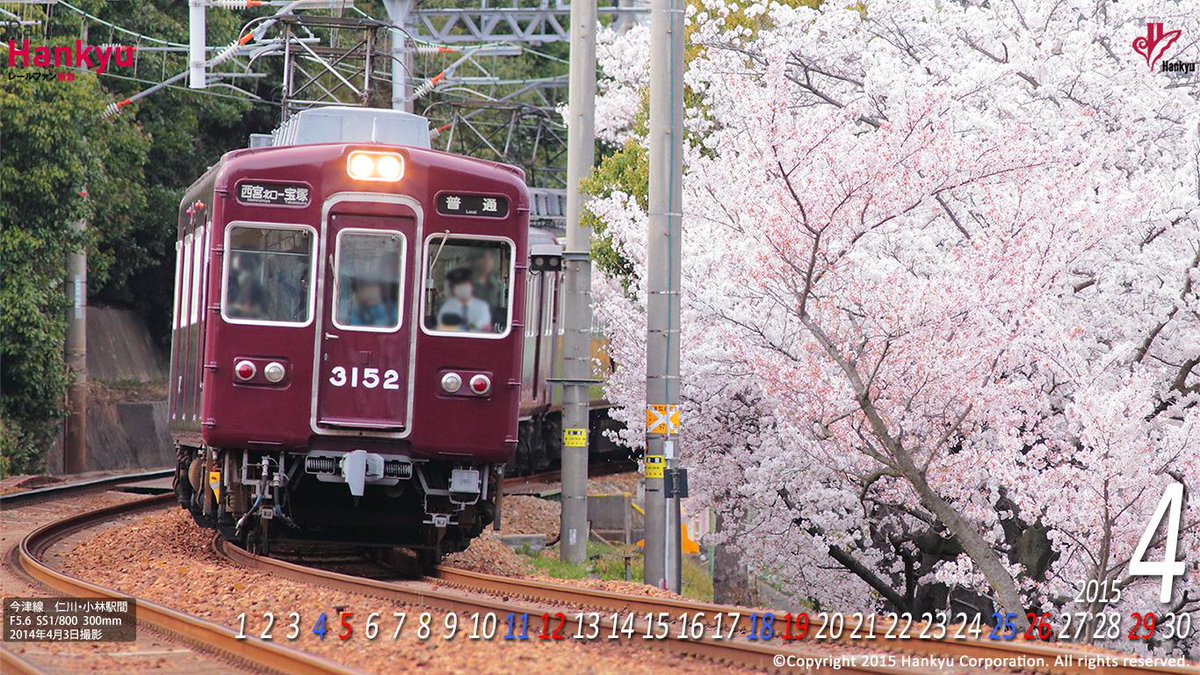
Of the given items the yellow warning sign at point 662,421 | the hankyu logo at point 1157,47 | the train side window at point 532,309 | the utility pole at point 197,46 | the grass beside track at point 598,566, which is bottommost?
the grass beside track at point 598,566

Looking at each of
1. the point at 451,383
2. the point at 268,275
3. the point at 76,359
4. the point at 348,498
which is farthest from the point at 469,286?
the point at 76,359

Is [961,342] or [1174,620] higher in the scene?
[961,342]

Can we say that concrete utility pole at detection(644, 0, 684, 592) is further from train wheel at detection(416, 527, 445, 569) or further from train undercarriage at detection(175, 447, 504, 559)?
train wheel at detection(416, 527, 445, 569)

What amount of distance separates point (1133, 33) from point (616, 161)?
6.77m

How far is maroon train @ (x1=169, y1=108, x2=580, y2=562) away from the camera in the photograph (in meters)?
11.6

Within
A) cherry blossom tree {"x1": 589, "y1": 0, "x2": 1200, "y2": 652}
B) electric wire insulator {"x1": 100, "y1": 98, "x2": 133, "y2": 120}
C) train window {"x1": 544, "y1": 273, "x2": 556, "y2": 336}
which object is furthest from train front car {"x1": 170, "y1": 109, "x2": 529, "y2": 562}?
electric wire insulator {"x1": 100, "y1": 98, "x2": 133, "y2": 120}

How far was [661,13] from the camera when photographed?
1388 cm

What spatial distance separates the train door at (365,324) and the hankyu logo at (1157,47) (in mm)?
7343

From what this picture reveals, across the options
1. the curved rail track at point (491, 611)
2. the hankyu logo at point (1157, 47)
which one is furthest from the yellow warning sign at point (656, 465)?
the hankyu logo at point (1157, 47)

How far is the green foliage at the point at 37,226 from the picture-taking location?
968 inches

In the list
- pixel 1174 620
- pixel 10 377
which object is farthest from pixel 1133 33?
pixel 10 377

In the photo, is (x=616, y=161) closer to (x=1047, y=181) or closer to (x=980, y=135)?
(x=980, y=135)

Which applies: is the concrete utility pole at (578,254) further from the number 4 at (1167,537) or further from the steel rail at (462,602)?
the number 4 at (1167,537)

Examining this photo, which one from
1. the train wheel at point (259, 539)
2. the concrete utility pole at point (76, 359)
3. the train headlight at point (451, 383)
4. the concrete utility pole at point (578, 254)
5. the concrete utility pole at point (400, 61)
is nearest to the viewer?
the train headlight at point (451, 383)
